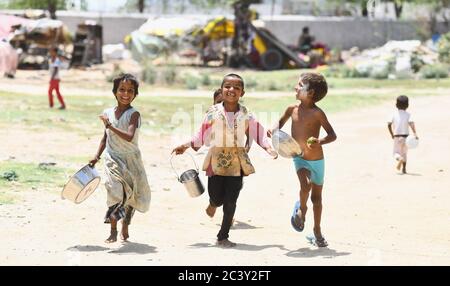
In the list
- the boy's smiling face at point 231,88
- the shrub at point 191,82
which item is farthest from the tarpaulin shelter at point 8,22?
the boy's smiling face at point 231,88

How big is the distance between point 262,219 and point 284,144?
8.44 ft

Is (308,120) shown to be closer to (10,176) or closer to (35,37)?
(10,176)

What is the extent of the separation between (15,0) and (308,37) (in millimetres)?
18365

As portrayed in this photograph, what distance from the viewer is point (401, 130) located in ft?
45.7

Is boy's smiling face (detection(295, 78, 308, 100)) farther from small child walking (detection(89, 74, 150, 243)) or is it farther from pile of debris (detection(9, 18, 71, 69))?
pile of debris (detection(9, 18, 71, 69))

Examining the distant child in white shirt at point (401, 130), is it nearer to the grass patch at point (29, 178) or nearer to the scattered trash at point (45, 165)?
the grass patch at point (29, 178)

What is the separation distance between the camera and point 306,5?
2611 inches

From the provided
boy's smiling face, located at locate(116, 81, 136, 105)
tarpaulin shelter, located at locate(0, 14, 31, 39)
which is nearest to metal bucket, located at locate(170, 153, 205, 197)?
Answer: boy's smiling face, located at locate(116, 81, 136, 105)

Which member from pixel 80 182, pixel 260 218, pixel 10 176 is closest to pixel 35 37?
pixel 10 176

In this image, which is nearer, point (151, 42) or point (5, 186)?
point (5, 186)

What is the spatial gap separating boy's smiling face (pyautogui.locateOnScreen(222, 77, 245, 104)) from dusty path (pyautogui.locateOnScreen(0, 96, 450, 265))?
48.7 inches

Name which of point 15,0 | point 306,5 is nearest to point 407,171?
point 15,0

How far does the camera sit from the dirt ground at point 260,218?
7820mm

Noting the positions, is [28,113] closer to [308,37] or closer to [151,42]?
[151,42]
